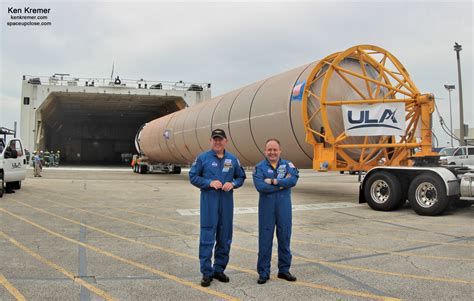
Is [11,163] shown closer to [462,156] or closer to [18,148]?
[18,148]

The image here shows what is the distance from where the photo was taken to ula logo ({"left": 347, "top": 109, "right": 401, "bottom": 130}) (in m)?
10.2

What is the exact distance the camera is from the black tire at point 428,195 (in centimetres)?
825

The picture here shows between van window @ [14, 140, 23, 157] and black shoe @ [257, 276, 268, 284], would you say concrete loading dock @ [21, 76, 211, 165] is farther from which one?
black shoe @ [257, 276, 268, 284]

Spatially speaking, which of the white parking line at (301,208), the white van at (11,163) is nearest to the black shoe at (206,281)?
the white parking line at (301,208)

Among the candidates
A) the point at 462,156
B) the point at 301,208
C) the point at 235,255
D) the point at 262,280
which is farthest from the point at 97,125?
the point at 262,280

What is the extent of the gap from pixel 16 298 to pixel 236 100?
1170cm

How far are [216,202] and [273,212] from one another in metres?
0.64

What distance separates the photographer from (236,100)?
14.7 meters

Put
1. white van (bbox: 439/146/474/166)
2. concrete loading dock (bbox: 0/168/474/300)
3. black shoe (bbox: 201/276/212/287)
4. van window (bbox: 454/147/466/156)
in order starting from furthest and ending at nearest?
van window (bbox: 454/147/466/156) → white van (bbox: 439/146/474/166) → black shoe (bbox: 201/276/212/287) → concrete loading dock (bbox: 0/168/474/300)

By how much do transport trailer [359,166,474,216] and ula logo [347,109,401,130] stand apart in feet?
4.45

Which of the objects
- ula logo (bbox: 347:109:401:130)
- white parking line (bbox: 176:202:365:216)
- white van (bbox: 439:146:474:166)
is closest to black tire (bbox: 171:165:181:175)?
white van (bbox: 439:146:474:166)

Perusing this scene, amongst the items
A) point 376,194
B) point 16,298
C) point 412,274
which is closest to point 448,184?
point 376,194

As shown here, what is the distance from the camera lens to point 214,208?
13.7ft

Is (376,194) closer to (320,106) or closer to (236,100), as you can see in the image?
(320,106)
